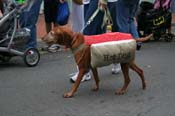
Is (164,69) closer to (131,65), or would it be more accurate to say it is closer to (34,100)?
(131,65)

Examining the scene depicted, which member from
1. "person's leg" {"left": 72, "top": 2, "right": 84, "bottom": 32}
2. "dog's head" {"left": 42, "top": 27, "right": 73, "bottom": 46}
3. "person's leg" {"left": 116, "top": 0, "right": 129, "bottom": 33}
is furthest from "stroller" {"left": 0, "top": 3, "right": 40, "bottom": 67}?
"dog's head" {"left": 42, "top": 27, "right": 73, "bottom": 46}

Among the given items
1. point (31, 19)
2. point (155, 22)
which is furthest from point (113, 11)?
→ point (155, 22)

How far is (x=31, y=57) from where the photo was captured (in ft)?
26.2

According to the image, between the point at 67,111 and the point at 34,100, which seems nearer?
the point at 67,111

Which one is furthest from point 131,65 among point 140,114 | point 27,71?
point 27,71

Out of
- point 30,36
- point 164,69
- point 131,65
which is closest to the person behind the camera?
point 131,65

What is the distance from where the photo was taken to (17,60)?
8516 millimetres

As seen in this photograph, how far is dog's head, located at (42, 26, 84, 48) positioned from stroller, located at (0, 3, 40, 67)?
6.62 ft

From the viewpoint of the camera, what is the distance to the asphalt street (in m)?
5.51

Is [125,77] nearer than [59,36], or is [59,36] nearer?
[59,36]

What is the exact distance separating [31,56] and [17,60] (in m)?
Result: 0.63

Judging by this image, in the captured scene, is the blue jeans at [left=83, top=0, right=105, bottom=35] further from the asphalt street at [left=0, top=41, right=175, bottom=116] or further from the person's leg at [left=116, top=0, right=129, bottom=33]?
the asphalt street at [left=0, top=41, right=175, bottom=116]

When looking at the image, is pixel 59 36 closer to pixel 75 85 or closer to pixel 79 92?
pixel 75 85

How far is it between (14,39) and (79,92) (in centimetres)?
200
